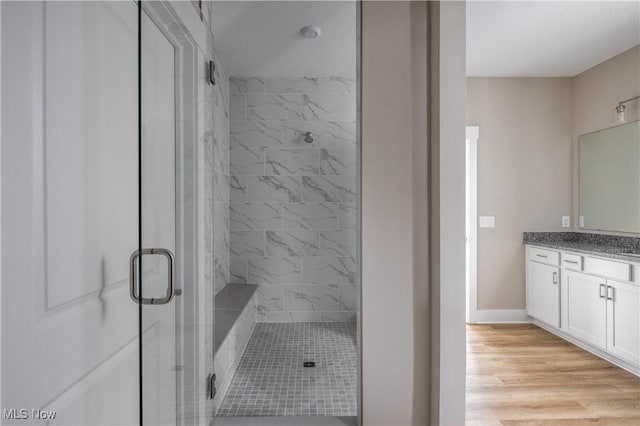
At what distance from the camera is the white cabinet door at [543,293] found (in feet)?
10.9

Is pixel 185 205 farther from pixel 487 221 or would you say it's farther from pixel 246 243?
pixel 487 221

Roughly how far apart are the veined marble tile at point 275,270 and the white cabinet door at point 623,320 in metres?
2.39

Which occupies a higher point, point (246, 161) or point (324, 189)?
point (246, 161)

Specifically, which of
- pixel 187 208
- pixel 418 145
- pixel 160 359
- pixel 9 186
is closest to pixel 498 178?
pixel 418 145

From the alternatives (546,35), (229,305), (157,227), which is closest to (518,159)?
(546,35)

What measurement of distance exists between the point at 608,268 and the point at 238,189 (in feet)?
9.87

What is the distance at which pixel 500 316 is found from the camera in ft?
12.3

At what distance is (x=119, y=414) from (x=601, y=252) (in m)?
3.32

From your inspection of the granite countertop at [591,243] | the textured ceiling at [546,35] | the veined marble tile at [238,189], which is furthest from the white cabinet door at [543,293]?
the veined marble tile at [238,189]

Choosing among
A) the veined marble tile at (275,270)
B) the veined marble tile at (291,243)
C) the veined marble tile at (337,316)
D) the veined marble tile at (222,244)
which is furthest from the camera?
the veined marble tile at (291,243)

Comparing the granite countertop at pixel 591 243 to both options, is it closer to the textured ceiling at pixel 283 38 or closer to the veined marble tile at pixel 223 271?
the textured ceiling at pixel 283 38

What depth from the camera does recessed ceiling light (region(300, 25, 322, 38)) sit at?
2422mm

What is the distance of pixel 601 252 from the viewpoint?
9.21 feet

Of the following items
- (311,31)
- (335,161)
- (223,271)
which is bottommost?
(223,271)
